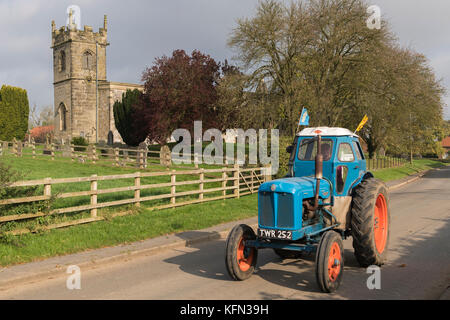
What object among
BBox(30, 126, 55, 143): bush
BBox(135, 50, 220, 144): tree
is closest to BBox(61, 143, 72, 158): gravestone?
BBox(135, 50, 220, 144): tree

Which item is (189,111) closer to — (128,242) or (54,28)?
(128,242)

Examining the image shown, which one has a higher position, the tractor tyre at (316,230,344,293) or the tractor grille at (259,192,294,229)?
the tractor grille at (259,192,294,229)

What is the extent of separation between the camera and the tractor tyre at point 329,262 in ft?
19.6

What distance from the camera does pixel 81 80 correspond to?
2176 inches

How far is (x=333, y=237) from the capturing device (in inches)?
248

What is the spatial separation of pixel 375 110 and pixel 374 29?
5360 mm

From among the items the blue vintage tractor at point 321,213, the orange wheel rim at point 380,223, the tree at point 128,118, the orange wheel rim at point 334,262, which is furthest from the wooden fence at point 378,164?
the orange wheel rim at point 334,262

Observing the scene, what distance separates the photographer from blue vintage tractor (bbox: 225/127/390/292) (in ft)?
21.1

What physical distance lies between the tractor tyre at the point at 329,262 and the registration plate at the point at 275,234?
514 mm

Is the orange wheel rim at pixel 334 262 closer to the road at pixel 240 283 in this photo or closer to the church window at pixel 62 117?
the road at pixel 240 283

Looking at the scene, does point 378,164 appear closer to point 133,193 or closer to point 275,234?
point 133,193

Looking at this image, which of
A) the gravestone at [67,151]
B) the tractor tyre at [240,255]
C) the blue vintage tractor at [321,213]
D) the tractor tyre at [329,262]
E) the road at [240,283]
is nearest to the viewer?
the tractor tyre at [329,262]

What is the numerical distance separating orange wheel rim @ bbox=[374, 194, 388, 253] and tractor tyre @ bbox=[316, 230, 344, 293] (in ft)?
6.83

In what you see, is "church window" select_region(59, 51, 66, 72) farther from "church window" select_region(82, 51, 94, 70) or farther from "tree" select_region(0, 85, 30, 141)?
"tree" select_region(0, 85, 30, 141)
